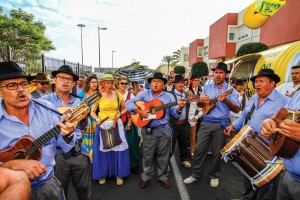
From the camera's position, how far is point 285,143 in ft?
5.49

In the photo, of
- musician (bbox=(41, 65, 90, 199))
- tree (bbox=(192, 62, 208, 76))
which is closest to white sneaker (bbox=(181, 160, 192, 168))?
musician (bbox=(41, 65, 90, 199))

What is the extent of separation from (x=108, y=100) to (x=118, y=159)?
1242mm

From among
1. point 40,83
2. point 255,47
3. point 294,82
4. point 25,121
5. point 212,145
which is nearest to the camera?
point 25,121

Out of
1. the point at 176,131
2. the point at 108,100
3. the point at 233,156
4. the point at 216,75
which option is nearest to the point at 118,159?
the point at 108,100

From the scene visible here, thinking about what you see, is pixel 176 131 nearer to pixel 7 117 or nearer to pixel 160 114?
pixel 160 114

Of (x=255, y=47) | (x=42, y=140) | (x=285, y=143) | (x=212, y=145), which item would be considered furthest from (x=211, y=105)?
(x=255, y=47)

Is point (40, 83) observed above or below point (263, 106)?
above

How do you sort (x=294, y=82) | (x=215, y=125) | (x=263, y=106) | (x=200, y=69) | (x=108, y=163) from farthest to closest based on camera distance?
(x=200, y=69)
(x=294, y=82)
(x=108, y=163)
(x=215, y=125)
(x=263, y=106)

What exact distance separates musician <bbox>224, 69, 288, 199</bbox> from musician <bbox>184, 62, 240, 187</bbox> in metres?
0.53

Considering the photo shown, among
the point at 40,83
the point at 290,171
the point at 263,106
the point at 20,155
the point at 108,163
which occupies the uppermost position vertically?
the point at 40,83

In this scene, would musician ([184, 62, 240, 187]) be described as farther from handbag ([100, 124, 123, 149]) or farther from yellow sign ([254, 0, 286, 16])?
yellow sign ([254, 0, 286, 16])

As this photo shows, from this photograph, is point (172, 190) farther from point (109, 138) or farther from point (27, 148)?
point (27, 148)

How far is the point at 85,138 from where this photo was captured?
4125 mm

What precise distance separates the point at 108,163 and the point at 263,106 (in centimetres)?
307
